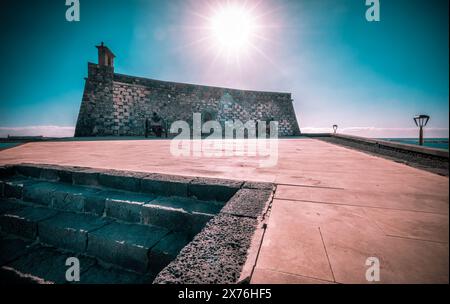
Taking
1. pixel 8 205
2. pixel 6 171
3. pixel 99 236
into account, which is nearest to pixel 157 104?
pixel 6 171

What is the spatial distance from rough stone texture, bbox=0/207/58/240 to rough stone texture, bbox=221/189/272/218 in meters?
2.20

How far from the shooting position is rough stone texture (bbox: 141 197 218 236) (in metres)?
1.75

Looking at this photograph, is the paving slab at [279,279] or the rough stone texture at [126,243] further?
the rough stone texture at [126,243]

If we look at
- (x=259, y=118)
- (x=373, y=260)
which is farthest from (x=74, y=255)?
(x=259, y=118)

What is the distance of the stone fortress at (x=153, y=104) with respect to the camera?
40.0 feet

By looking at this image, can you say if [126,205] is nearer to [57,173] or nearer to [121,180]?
[121,180]

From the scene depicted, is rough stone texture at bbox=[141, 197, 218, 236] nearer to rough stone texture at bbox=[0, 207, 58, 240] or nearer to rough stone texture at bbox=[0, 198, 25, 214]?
rough stone texture at bbox=[0, 207, 58, 240]

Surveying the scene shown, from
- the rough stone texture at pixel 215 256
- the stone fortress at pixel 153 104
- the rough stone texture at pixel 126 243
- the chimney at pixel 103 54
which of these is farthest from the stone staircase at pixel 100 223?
the chimney at pixel 103 54

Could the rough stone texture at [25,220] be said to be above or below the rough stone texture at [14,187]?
below

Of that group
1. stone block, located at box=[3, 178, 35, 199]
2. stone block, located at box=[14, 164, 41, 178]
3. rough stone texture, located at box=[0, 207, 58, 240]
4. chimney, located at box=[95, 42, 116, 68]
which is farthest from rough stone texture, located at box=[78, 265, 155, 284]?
chimney, located at box=[95, 42, 116, 68]

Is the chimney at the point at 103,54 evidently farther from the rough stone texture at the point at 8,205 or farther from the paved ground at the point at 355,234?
the paved ground at the point at 355,234

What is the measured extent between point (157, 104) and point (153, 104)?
306mm

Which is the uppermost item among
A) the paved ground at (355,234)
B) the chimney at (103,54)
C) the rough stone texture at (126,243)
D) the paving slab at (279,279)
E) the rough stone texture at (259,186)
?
the chimney at (103,54)

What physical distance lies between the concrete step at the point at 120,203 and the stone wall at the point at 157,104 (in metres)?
11.2
